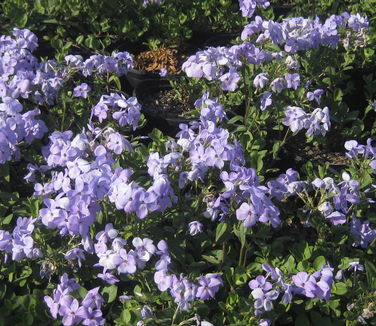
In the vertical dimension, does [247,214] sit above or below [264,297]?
above

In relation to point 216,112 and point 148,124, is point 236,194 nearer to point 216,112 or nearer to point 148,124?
point 216,112

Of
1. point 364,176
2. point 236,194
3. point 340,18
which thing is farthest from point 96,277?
point 340,18

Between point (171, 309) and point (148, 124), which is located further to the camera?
point (148, 124)

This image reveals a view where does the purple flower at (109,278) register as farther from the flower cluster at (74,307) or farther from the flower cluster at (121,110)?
the flower cluster at (121,110)

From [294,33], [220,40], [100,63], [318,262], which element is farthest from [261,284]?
[220,40]

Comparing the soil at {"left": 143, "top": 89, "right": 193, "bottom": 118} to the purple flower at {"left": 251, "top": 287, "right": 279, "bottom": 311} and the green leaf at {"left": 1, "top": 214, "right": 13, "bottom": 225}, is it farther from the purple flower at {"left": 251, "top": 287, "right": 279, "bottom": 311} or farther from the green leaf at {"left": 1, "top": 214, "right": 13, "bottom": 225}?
the purple flower at {"left": 251, "top": 287, "right": 279, "bottom": 311}

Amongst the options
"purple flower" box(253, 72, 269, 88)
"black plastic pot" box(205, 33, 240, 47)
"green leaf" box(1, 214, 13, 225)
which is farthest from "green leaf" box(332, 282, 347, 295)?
"black plastic pot" box(205, 33, 240, 47)

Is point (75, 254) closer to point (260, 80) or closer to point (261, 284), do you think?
point (261, 284)
